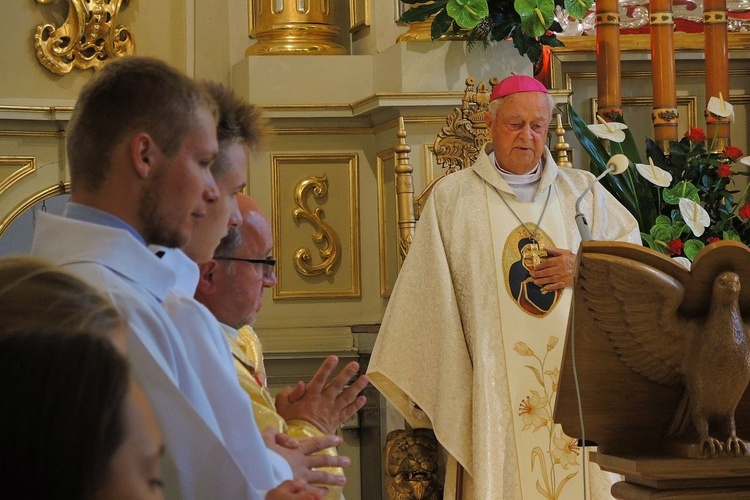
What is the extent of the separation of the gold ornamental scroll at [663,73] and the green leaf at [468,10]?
3.61ft

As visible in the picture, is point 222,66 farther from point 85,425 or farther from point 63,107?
point 85,425

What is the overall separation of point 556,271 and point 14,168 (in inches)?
117

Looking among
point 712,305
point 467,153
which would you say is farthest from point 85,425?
point 467,153

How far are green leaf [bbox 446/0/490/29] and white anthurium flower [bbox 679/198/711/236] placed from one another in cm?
127

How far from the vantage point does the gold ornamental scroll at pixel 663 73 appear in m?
6.12

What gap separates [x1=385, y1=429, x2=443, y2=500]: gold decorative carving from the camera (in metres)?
5.04

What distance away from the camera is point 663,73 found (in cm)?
614

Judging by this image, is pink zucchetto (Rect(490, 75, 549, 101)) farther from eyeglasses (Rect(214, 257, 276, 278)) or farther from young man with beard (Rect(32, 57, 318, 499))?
young man with beard (Rect(32, 57, 318, 499))

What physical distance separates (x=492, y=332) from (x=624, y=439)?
1.86 metres

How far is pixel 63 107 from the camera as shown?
241 inches

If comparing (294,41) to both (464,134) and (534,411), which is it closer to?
(464,134)

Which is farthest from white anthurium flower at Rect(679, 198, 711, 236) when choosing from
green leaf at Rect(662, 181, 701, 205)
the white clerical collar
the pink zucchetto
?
the pink zucchetto

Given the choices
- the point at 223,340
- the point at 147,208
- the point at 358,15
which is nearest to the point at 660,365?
the point at 223,340

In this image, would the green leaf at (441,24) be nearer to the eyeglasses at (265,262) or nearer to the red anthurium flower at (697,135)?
the red anthurium flower at (697,135)
